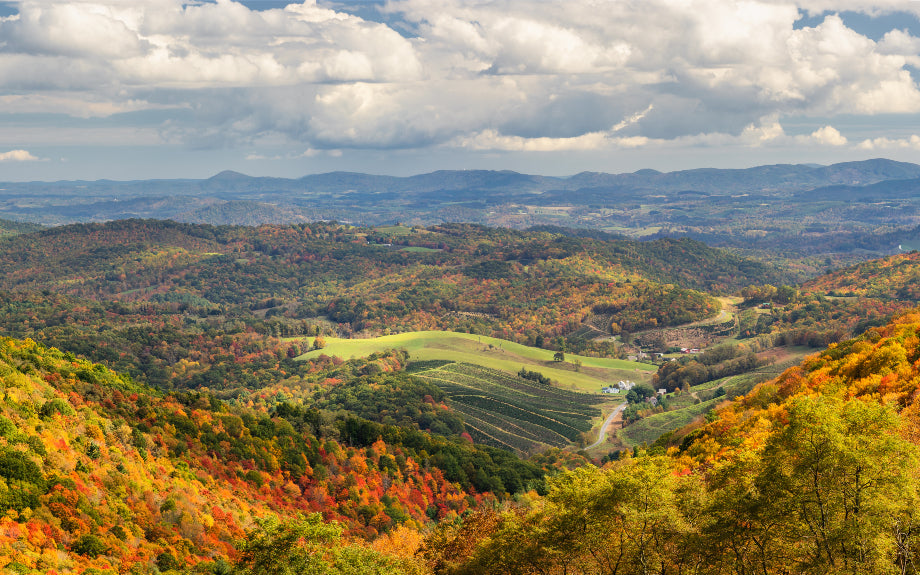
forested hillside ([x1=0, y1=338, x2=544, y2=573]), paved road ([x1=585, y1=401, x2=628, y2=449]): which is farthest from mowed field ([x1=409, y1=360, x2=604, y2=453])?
forested hillside ([x1=0, y1=338, x2=544, y2=573])

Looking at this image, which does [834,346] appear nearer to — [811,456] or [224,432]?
[811,456]

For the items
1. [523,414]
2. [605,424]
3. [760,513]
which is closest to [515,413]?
[523,414]

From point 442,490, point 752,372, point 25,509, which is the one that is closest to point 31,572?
point 25,509

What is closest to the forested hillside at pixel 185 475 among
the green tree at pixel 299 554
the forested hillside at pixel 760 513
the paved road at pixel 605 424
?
the green tree at pixel 299 554

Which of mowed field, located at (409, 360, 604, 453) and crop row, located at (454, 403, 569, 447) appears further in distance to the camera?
crop row, located at (454, 403, 569, 447)

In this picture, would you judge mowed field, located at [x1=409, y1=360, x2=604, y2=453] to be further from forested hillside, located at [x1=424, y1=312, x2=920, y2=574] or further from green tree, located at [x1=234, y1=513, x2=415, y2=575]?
green tree, located at [x1=234, y1=513, x2=415, y2=575]

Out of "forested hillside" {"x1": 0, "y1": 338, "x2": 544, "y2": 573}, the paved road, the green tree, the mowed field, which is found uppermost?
the green tree

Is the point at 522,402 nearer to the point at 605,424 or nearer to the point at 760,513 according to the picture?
the point at 605,424

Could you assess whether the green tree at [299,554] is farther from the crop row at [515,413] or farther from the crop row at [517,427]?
the crop row at [515,413]

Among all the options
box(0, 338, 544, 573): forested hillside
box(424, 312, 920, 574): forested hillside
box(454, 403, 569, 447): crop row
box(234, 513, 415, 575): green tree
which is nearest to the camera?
box(424, 312, 920, 574): forested hillside
